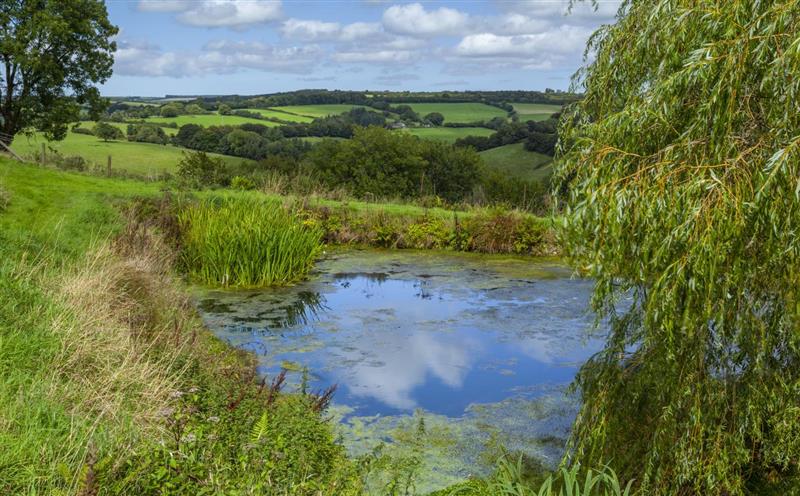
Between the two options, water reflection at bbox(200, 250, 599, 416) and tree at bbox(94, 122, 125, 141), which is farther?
tree at bbox(94, 122, 125, 141)

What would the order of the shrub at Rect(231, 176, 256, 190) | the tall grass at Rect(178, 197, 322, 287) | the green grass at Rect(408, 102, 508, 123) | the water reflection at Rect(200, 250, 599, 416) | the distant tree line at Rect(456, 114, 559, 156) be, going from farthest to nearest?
the green grass at Rect(408, 102, 508, 123) < the distant tree line at Rect(456, 114, 559, 156) < the shrub at Rect(231, 176, 256, 190) < the tall grass at Rect(178, 197, 322, 287) < the water reflection at Rect(200, 250, 599, 416)

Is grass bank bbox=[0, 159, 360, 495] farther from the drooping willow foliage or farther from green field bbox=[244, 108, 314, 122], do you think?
green field bbox=[244, 108, 314, 122]

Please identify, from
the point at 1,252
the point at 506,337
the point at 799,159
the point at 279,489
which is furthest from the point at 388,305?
the point at 799,159

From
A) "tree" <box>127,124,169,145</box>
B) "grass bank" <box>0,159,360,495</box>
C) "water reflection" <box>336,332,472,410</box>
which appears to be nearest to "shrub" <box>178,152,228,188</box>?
"grass bank" <box>0,159,360,495</box>

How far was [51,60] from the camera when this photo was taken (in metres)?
30.8

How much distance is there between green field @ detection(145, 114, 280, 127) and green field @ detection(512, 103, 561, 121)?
24496 mm

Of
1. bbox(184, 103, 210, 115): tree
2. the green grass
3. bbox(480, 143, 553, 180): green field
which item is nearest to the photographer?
bbox(480, 143, 553, 180): green field

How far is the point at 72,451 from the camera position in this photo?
471 centimetres

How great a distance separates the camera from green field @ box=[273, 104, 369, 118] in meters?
66.9

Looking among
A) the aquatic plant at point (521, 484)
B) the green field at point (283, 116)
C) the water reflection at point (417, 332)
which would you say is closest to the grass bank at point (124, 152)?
the green field at point (283, 116)

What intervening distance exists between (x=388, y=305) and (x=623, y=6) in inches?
276

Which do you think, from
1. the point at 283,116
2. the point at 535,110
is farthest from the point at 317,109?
the point at 535,110

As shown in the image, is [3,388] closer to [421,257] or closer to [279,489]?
[279,489]

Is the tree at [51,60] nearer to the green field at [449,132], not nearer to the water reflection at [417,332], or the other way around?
the water reflection at [417,332]
